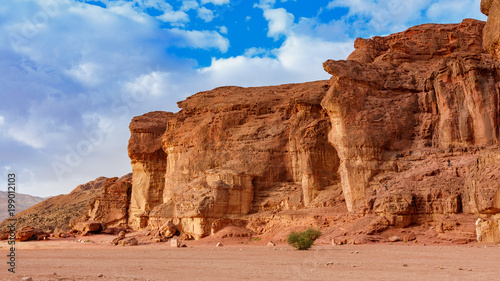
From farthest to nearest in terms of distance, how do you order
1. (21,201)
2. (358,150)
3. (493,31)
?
(21,201), (358,150), (493,31)

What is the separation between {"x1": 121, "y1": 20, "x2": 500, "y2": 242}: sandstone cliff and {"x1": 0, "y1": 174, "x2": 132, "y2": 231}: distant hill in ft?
64.0

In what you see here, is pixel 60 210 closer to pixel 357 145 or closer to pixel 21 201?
pixel 357 145

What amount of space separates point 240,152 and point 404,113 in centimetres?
1318

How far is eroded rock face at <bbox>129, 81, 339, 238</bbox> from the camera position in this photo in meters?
33.1

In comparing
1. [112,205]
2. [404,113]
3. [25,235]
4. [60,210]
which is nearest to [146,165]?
[112,205]

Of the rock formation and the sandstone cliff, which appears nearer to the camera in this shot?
the rock formation

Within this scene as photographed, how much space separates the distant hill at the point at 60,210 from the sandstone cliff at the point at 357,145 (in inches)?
767

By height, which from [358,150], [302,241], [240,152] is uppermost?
[240,152]

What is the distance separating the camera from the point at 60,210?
64.4 m

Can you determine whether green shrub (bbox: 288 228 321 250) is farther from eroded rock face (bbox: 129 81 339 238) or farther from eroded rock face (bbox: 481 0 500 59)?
eroded rock face (bbox: 129 81 339 238)

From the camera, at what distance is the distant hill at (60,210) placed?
186 ft

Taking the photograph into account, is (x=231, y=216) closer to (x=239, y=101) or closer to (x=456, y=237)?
(x=239, y=101)

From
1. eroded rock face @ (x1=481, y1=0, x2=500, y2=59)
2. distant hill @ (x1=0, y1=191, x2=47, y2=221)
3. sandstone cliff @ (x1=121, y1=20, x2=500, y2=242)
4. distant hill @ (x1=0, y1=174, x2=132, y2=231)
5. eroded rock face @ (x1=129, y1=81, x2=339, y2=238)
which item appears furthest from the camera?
distant hill @ (x1=0, y1=191, x2=47, y2=221)

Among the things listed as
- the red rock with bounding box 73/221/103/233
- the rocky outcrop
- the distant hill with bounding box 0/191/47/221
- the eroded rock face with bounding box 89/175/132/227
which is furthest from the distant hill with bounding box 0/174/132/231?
the distant hill with bounding box 0/191/47/221
